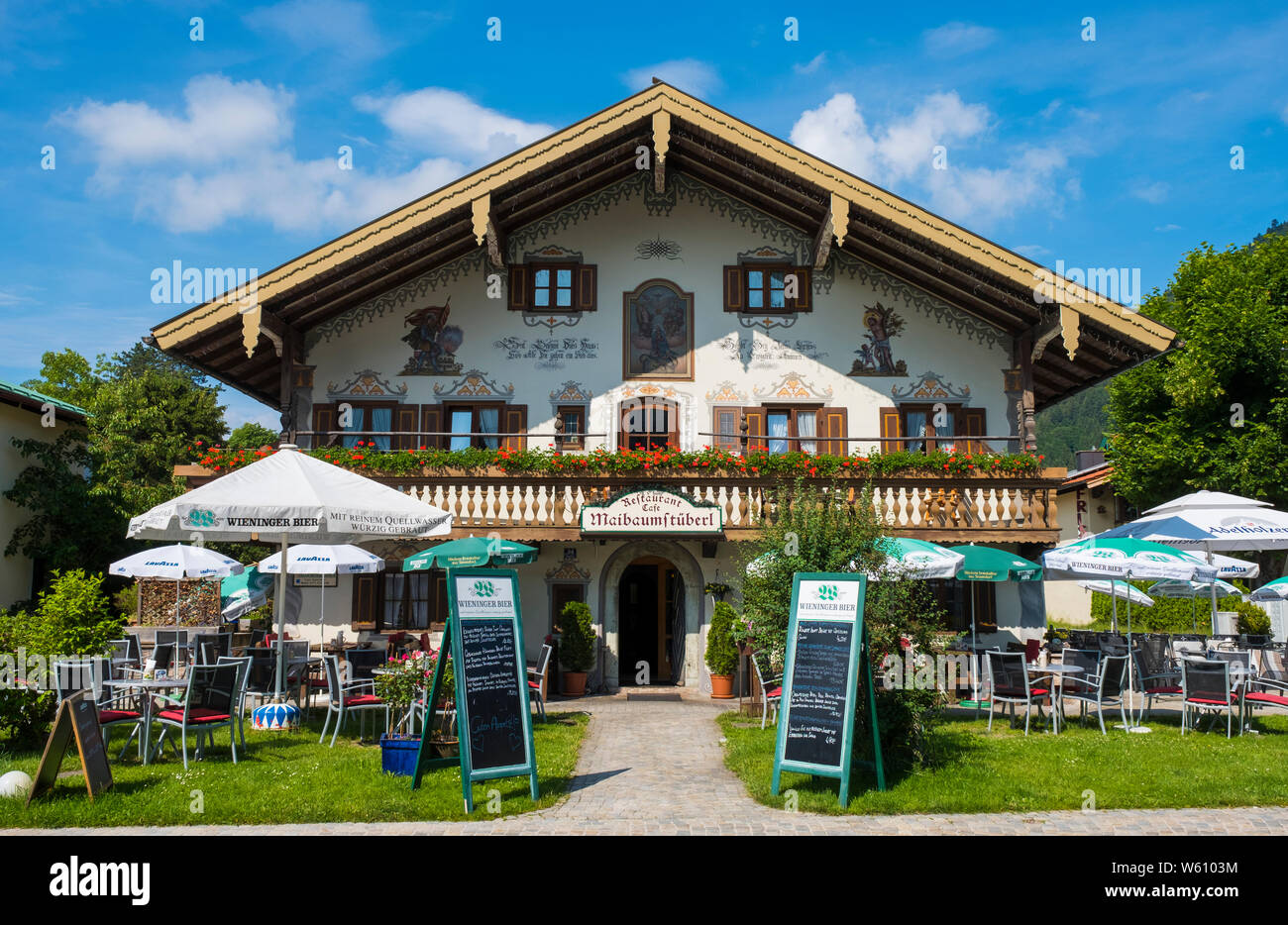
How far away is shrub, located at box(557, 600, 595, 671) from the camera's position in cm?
1742

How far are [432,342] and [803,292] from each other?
304 inches

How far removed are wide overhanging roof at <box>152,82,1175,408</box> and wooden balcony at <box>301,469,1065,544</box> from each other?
3.08 meters

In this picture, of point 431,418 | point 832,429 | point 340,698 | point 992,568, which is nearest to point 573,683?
point 431,418

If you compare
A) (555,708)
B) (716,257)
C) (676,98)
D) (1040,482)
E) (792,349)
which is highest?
(676,98)

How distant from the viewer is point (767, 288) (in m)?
20.0

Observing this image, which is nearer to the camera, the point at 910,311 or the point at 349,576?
the point at 349,576

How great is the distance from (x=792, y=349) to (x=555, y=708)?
8.79 m

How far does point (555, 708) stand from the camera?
15586 mm

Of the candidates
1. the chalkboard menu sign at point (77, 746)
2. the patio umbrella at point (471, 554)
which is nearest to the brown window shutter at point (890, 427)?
the patio umbrella at point (471, 554)

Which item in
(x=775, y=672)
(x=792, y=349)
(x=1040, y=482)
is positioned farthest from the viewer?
(x=792, y=349)

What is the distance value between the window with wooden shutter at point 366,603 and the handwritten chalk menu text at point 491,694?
1039 cm

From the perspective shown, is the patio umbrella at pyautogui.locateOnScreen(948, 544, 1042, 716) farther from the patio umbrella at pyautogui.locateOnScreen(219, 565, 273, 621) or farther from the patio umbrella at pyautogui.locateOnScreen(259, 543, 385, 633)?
the patio umbrella at pyautogui.locateOnScreen(219, 565, 273, 621)

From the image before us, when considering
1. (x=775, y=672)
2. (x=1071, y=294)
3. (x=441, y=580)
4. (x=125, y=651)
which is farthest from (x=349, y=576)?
(x=1071, y=294)
